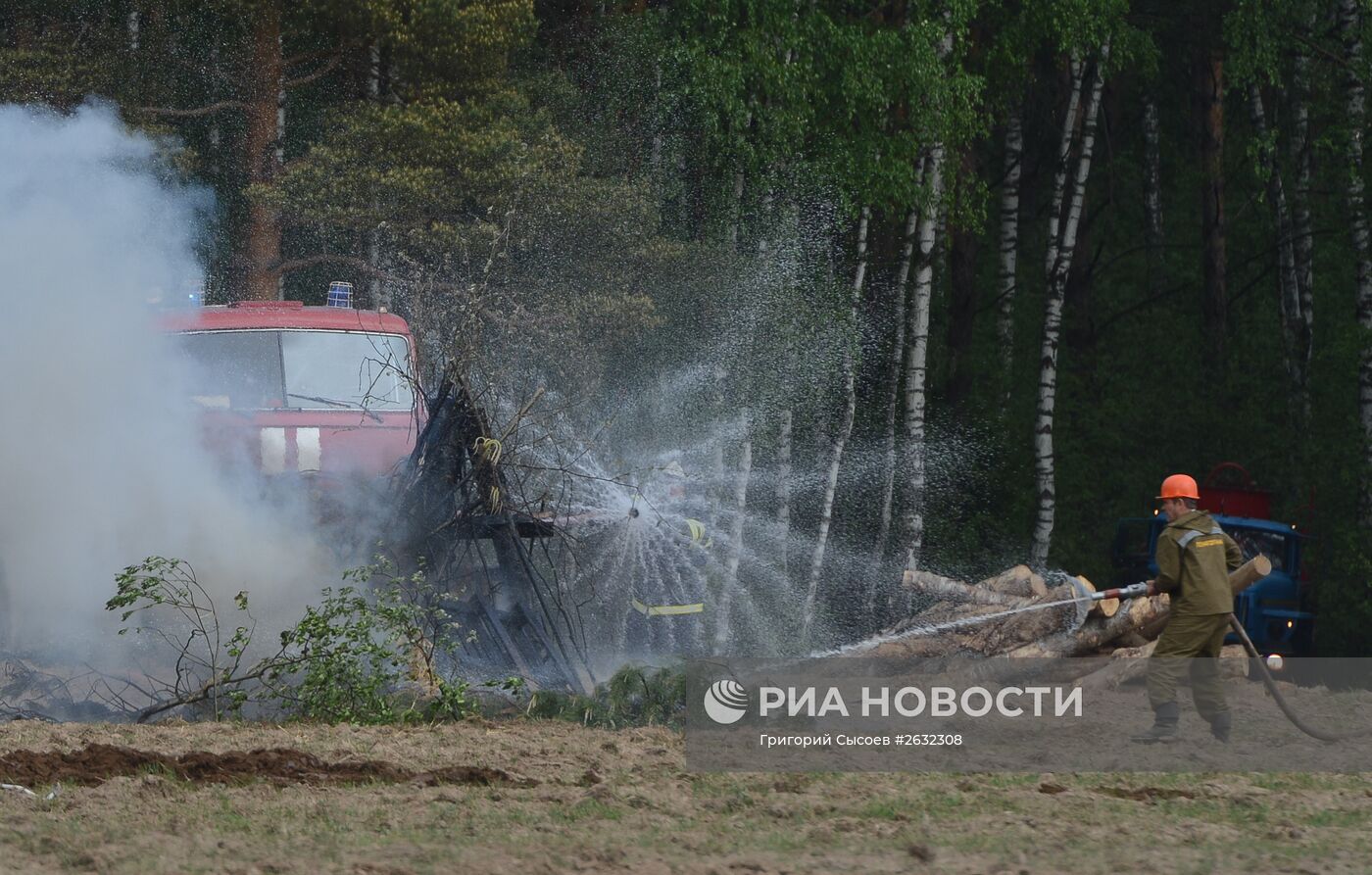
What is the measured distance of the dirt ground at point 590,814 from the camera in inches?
230

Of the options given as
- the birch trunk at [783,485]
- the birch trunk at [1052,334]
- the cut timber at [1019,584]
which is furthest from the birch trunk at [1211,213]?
the cut timber at [1019,584]

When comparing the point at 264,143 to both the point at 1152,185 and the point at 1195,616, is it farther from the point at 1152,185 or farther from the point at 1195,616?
the point at 1152,185

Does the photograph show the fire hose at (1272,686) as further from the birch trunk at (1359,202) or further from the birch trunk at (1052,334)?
the birch trunk at (1052,334)

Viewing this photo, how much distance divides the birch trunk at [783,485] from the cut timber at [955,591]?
461cm

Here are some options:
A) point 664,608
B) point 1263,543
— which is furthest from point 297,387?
point 1263,543

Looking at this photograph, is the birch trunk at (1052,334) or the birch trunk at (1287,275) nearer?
the birch trunk at (1052,334)

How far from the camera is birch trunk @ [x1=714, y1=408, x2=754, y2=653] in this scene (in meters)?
16.8

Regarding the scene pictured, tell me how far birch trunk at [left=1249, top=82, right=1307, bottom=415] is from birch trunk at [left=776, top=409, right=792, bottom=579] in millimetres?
8509

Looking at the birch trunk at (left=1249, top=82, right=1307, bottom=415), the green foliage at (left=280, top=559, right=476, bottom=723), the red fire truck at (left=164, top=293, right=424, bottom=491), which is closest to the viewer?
the green foliage at (left=280, top=559, right=476, bottom=723)

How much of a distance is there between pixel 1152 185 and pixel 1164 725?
85.7ft

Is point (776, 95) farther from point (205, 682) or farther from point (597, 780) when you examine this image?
point (597, 780)

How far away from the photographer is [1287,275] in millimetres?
25516

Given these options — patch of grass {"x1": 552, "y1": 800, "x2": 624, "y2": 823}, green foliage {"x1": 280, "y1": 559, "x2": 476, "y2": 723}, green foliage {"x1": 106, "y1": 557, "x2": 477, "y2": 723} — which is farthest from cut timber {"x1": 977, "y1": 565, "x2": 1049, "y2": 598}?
patch of grass {"x1": 552, "y1": 800, "x2": 624, "y2": 823}

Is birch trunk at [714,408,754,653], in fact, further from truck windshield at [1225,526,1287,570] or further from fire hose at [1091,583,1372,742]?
fire hose at [1091,583,1372,742]
